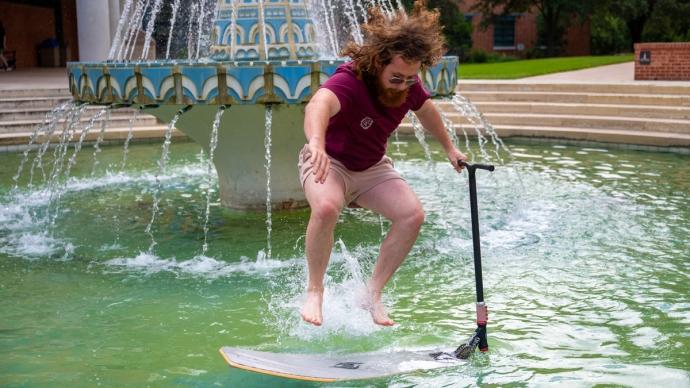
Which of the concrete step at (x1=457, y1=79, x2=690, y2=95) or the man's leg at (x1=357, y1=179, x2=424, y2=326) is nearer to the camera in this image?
the man's leg at (x1=357, y1=179, x2=424, y2=326)

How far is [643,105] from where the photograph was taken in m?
14.1

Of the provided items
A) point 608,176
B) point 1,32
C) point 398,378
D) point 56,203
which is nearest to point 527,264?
point 398,378

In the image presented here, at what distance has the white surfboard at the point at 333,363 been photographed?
13.2ft

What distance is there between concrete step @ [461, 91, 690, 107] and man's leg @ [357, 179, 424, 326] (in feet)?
34.4

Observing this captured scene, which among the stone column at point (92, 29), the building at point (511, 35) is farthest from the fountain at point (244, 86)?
the building at point (511, 35)

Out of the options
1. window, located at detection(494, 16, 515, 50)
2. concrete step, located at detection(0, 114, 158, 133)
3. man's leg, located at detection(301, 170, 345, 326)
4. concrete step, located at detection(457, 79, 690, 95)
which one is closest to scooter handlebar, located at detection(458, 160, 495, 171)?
man's leg, located at detection(301, 170, 345, 326)

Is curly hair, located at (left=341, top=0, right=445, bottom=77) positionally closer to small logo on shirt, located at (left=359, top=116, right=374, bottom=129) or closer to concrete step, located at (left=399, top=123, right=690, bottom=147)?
small logo on shirt, located at (left=359, top=116, right=374, bottom=129)

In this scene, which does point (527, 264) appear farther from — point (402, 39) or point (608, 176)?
point (608, 176)

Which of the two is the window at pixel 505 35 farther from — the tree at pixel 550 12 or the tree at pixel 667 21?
the tree at pixel 667 21

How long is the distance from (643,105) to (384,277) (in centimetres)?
1071

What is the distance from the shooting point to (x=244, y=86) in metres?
6.29

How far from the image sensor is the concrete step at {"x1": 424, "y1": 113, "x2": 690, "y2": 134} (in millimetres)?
12820

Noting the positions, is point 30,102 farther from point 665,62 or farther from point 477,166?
point 477,166

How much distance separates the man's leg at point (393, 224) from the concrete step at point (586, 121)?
782 centimetres
